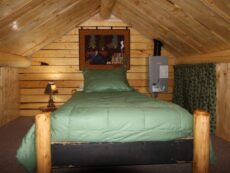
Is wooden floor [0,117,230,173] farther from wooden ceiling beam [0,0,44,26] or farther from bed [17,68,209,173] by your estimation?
wooden ceiling beam [0,0,44,26]

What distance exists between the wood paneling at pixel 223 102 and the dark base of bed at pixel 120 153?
1593 millimetres

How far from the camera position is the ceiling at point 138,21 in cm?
276

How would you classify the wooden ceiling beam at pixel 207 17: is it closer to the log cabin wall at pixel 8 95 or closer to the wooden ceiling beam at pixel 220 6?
the wooden ceiling beam at pixel 220 6

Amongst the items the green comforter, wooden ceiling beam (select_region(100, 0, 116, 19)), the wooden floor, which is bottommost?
the wooden floor

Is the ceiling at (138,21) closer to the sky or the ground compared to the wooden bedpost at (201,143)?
closer to the sky

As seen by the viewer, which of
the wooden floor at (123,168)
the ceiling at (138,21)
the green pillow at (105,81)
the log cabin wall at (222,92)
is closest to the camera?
the wooden floor at (123,168)

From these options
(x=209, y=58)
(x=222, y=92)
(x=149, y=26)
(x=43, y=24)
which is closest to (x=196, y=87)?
(x=209, y=58)

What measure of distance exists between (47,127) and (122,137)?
601mm

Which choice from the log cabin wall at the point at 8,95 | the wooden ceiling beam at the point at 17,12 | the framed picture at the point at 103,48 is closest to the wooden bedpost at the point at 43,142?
the wooden ceiling beam at the point at 17,12

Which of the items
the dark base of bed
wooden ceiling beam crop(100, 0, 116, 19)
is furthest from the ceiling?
the dark base of bed

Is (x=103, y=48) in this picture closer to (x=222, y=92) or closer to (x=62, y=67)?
(x=62, y=67)

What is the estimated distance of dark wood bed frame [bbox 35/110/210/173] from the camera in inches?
78.4

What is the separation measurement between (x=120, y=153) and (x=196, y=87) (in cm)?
254

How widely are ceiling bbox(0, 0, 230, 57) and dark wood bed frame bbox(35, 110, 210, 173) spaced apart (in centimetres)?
131
